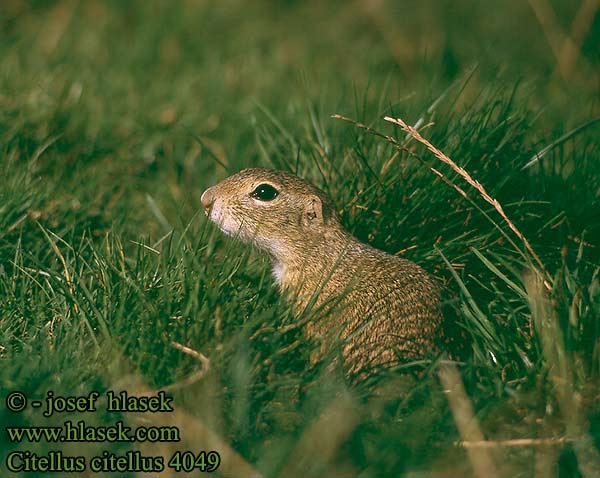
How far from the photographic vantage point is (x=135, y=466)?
2604 mm

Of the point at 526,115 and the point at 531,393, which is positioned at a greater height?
the point at 526,115

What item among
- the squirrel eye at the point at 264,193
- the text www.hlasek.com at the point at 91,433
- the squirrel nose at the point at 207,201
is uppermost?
the squirrel eye at the point at 264,193

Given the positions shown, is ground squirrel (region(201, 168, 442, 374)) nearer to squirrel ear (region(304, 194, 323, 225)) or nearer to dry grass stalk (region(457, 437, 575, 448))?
squirrel ear (region(304, 194, 323, 225))

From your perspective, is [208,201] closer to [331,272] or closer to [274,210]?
[274,210]

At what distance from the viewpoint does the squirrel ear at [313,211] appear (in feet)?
12.7

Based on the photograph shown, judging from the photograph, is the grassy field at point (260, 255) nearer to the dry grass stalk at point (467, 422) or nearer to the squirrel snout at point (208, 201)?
the dry grass stalk at point (467, 422)

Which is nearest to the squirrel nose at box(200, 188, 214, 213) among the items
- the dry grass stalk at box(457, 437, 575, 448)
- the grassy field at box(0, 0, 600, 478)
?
the grassy field at box(0, 0, 600, 478)

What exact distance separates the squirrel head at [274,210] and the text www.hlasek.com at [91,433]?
133cm

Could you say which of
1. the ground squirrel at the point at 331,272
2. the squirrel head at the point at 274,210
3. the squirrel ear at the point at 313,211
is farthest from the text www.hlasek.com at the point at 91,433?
the squirrel ear at the point at 313,211

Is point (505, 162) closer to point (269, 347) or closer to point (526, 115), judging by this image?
point (526, 115)

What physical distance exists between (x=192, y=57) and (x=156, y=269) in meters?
3.43

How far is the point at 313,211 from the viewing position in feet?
12.8

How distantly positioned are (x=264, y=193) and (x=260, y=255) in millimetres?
292

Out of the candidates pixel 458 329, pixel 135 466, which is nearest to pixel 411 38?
pixel 458 329
